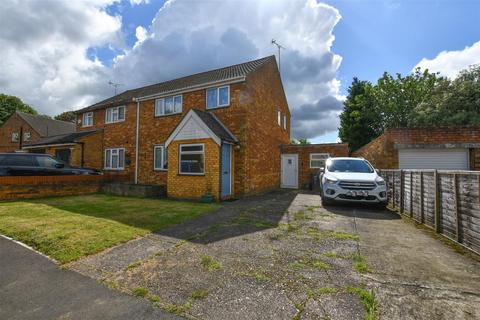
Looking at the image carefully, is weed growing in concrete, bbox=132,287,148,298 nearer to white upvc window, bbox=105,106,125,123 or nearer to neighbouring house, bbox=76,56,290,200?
neighbouring house, bbox=76,56,290,200

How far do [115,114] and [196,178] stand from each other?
34.3 feet

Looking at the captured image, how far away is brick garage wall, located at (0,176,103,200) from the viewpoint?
31.8 feet

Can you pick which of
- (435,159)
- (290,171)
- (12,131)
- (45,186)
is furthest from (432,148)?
(12,131)

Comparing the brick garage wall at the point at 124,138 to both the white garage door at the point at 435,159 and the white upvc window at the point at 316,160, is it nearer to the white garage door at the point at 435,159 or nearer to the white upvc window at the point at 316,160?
the white upvc window at the point at 316,160

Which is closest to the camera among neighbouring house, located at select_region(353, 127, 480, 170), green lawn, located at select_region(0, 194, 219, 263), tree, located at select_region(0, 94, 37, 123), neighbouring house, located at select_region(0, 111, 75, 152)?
green lawn, located at select_region(0, 194, 219, 263)

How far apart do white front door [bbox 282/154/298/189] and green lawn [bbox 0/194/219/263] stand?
10.1 metres

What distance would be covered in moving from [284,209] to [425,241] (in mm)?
4179

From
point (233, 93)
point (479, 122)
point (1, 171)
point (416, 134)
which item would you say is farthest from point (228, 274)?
point (479, 122)

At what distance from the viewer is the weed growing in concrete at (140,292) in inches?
115

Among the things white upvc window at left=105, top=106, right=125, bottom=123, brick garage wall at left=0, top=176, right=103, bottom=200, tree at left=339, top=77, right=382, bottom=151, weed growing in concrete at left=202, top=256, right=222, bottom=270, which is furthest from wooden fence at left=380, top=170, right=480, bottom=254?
tree at left=339, top=77, right=382, bottom=151

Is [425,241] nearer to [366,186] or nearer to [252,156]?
[366,186]

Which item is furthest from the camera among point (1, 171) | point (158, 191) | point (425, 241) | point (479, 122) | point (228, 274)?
point (479, 122)

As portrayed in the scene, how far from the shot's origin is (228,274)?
135 inches

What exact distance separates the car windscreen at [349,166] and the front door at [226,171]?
4537 millimetres
